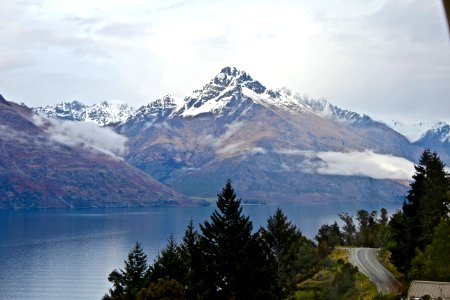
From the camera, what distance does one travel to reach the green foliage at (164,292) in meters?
52.8

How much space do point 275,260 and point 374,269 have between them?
19321 millimetres

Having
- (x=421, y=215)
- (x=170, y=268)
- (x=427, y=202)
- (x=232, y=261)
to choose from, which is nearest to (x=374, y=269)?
(x=427, y=202)

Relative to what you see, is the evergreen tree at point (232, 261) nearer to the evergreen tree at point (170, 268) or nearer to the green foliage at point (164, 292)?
the green foliage at point (164, 292)

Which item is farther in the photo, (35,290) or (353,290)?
(35,290)

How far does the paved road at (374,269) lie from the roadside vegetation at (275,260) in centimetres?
126

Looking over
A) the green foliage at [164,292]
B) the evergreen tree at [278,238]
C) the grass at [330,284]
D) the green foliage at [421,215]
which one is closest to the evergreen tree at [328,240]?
the grass at [330,284]

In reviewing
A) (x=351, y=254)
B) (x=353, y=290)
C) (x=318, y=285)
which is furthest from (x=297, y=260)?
(x=353, y=290)

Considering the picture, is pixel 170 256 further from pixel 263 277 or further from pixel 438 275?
pixel 438 275

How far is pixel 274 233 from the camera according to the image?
3004 inches

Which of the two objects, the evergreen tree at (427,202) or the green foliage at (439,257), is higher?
the evergreen tree at (427,202)

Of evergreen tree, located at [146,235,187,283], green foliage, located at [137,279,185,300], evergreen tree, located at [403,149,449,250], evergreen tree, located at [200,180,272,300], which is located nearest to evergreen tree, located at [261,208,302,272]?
evergreen tree, located at [146,235,187,283]

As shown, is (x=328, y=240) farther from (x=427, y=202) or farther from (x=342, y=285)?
(x=342, y=285)

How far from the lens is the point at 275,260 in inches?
2717

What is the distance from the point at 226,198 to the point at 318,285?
1140 inches
